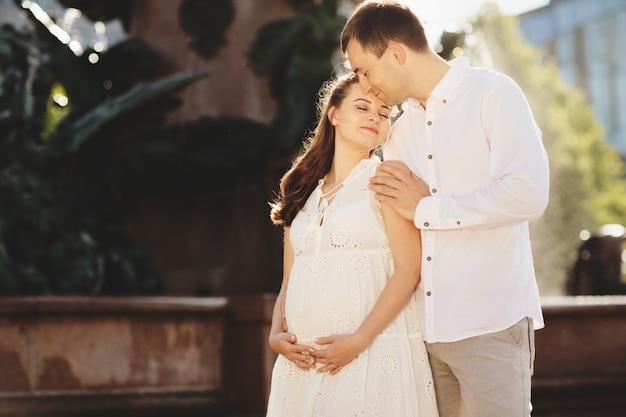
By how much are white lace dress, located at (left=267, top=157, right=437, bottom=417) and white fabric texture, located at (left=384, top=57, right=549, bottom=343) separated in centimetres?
17

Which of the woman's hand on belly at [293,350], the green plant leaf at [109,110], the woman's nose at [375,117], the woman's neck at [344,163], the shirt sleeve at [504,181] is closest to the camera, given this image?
the shirt sleeve at [504,181]

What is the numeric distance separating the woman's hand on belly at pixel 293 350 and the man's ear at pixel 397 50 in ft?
3.24

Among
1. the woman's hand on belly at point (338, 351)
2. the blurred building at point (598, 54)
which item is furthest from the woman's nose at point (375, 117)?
the blurred building at point (598, 54)

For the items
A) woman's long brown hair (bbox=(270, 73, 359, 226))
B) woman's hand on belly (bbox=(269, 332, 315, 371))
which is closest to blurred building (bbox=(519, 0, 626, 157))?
woman's long brown hair (bbox=(270, 73, 359, 226))

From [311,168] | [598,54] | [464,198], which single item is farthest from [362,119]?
[598,54]

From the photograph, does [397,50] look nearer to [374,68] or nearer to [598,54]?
[374,68]

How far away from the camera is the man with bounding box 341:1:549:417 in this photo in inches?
128

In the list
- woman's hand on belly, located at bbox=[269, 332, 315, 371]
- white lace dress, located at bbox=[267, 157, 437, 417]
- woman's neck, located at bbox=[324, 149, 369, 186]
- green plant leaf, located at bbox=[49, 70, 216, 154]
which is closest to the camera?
white lace dress, located at bbox=[267, 157, 437, 417]

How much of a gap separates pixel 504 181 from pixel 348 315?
74cm

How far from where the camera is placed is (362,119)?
3.82 m

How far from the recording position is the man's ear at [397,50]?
11.5ft

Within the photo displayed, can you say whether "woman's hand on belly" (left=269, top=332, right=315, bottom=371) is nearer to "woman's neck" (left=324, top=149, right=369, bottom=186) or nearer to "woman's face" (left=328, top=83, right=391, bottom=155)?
"woman's neck" (left=324, top=149, right=369, bottom=186)

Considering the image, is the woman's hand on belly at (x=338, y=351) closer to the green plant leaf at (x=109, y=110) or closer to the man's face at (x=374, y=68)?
the man's face at (x=374, y=68)

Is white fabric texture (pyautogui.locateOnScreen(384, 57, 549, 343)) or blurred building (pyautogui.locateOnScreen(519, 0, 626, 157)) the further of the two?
blurred building (pyautogui.locateOnScreen(519, 0, 626, 157))
